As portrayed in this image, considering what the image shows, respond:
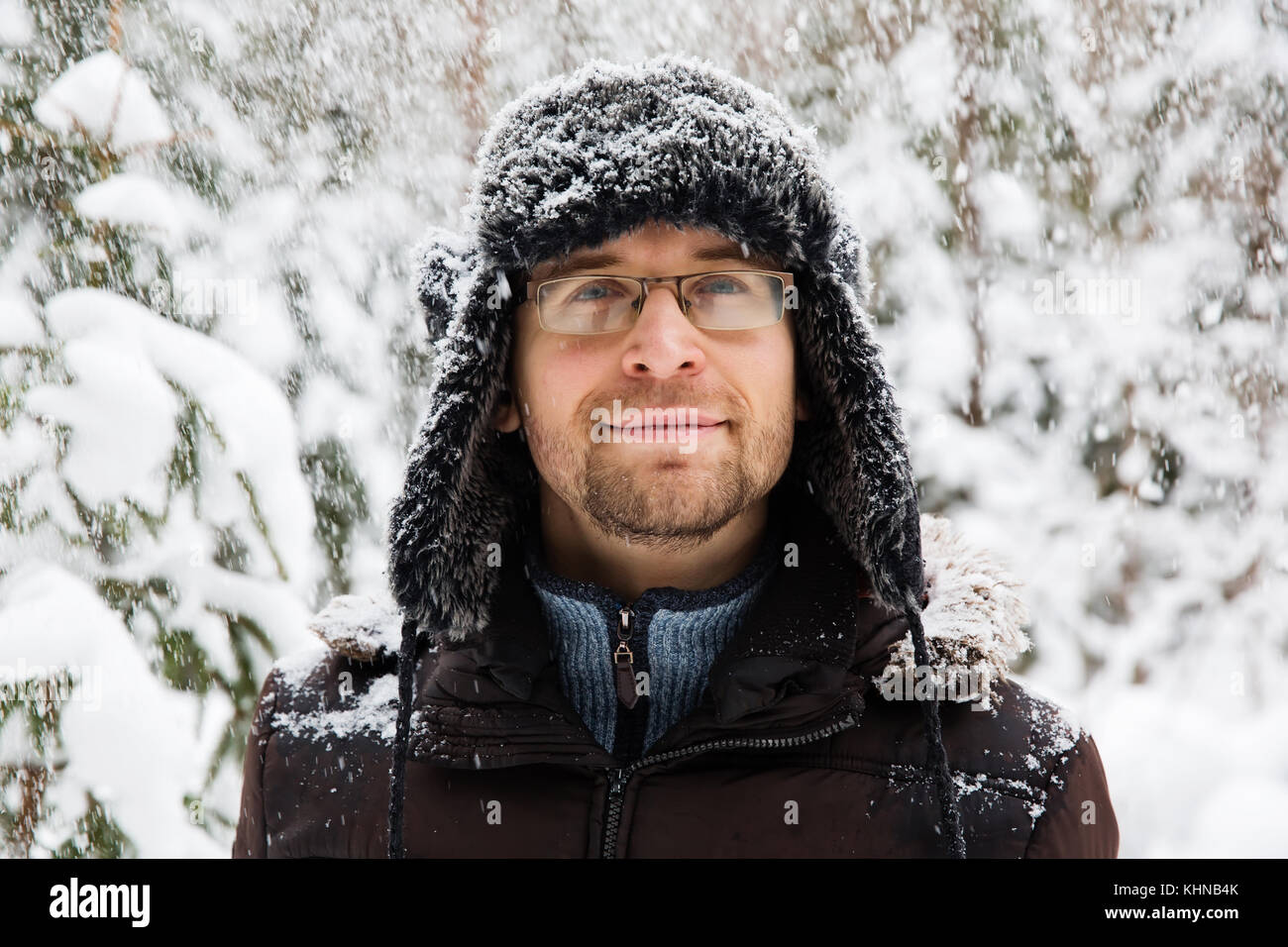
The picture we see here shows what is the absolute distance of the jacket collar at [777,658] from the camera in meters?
1.64

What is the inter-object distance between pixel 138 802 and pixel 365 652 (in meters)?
1.29

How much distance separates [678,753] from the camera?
1.64 meters

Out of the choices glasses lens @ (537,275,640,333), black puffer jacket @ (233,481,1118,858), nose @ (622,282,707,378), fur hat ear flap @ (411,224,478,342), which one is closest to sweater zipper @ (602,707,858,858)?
black puffer jacket @ (233,481,1118,858)

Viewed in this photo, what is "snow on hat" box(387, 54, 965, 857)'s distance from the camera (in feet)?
5.70

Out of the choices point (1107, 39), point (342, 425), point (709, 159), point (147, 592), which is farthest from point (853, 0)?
point (147, 592)

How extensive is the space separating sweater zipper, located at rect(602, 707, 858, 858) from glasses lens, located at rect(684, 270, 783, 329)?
2.41 ft

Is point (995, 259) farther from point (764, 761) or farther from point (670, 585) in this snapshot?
point (764, 761)

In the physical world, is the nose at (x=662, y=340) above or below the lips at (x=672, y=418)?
above

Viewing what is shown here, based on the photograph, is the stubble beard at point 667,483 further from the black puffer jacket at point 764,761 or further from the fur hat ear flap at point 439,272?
the fur hat ear flap at point 439,272

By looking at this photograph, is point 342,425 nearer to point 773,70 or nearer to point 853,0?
point 773,70

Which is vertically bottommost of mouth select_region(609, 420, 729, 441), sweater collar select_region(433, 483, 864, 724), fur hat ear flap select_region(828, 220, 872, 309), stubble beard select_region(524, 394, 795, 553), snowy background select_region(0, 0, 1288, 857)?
sweater collar select_region(433, 483, 864, 724)

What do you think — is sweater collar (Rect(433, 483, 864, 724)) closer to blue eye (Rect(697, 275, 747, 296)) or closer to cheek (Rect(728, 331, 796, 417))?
cheek (Rect(728, 331, 796, 417))

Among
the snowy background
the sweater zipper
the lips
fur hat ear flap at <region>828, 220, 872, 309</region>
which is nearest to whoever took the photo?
the sweater zipper

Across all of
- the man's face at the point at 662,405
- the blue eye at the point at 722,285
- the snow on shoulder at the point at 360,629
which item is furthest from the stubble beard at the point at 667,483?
the snow on shoulder at the point at 360,629
